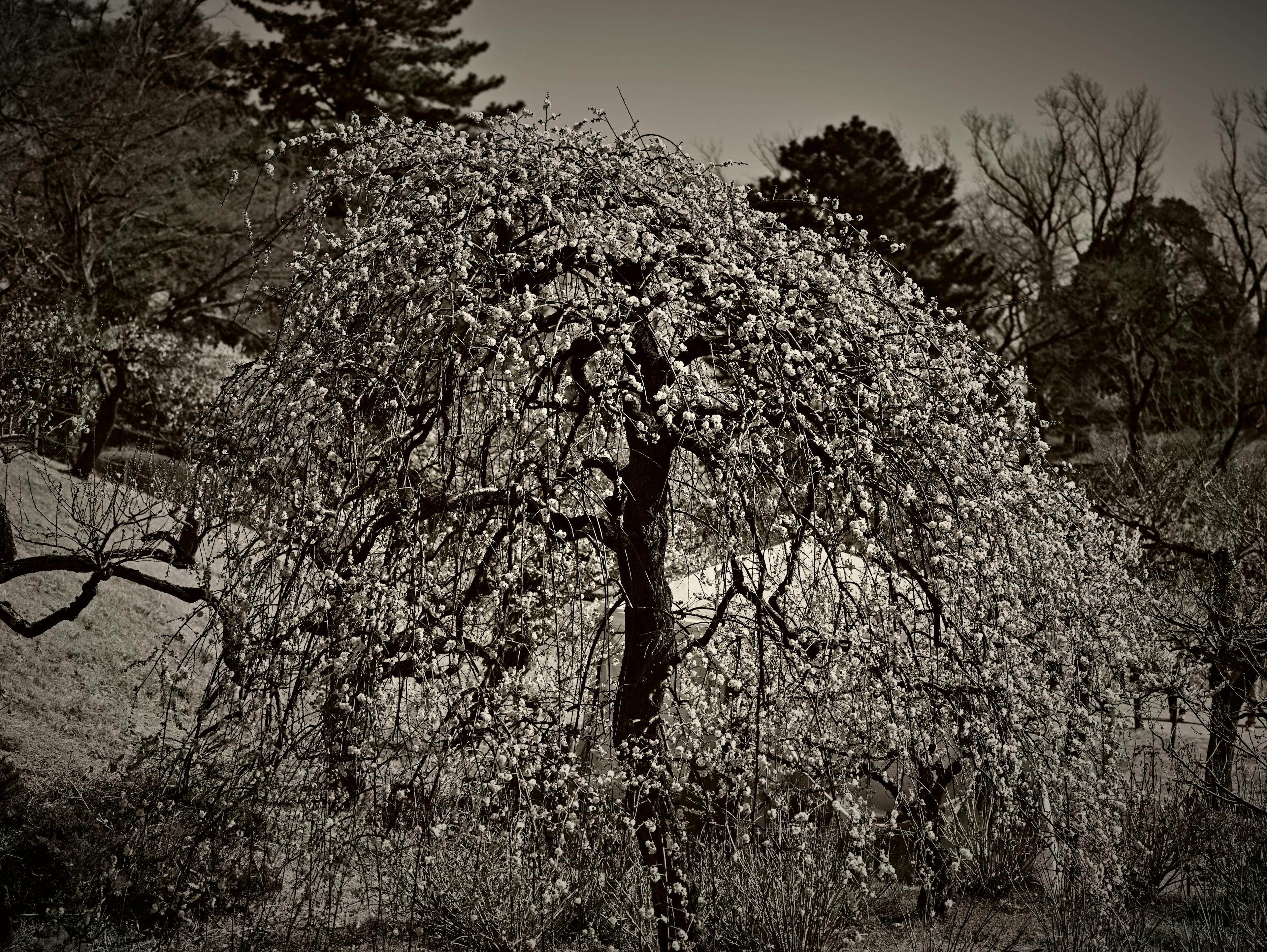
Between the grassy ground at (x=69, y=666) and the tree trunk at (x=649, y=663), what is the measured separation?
448cm

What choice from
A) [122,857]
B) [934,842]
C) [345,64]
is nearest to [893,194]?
[345,64]

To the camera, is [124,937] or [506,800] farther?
[124,937]

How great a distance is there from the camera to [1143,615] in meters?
5.85

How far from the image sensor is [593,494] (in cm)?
315

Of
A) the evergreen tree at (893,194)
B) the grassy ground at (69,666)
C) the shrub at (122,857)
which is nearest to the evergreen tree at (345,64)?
the evergreen tree at (893,194)

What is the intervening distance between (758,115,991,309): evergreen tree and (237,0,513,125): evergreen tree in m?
6.97

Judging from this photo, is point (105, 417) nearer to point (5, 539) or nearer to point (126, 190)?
point (126, 190)

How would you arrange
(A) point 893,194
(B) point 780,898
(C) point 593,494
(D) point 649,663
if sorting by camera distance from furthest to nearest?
(A) point 893,194
(B) point 780,898
(D) point 649,663
(C) point 593,494

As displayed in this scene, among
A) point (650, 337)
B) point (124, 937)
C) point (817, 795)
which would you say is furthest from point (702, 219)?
point (124, 937)

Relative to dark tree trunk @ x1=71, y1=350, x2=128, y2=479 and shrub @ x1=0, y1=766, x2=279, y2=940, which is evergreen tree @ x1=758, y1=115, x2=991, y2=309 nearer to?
dark tree trunk @ x1=71, y1=350, x2=128, y2=479

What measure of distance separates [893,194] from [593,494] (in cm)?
1748

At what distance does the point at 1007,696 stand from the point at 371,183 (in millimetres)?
3637

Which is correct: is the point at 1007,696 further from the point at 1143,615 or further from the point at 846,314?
the point at 1143,615

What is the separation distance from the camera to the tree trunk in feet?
12.4
